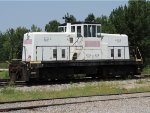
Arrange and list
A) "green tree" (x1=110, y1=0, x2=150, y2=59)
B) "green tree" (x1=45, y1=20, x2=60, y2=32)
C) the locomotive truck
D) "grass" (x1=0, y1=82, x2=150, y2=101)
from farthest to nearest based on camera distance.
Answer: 1. "green tree" (x1=45, y1=20, x2=60, y2=32)
2. "green tree" (x1=110, y1=0, x2=150, y2=59)
3. the locomotive truck
4. "grass" (x1=0, y1=82, x2=150, y2=101)

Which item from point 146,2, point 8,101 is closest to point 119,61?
point 8,101

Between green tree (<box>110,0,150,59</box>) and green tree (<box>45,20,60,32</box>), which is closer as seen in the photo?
green tree (<box>110,0,150,59</box>)

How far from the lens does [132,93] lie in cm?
1786

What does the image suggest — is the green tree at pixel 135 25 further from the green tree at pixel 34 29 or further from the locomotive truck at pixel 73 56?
the green tree at pixel 34 29

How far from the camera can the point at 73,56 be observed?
24656mm

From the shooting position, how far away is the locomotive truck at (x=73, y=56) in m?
22.9

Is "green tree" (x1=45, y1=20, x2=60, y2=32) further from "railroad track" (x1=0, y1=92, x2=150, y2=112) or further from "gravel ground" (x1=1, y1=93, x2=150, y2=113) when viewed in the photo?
"gravel ground" (x1=1, y1=93, x2=150, y2=113)

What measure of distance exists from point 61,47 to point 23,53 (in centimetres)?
225

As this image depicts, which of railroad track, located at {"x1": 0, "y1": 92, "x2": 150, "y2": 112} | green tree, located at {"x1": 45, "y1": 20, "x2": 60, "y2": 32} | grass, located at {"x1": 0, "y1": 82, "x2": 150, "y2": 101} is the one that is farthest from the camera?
green tree, located at {"x1": 45, "y1": 20, "x2": 60, "y2": 32}

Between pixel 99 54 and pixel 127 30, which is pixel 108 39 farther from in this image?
pixel 127 30

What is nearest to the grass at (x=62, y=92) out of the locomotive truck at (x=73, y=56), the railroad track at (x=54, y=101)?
the railroad track at (x=54, y=101)

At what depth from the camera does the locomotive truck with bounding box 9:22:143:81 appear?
22.9 meters

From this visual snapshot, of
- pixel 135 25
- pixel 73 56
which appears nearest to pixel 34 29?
pixel 135 25

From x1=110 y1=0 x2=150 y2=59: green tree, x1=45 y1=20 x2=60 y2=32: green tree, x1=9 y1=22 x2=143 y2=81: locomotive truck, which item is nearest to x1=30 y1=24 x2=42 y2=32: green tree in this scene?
x1=45 y1=20 x2=60 y2=32: green tree
